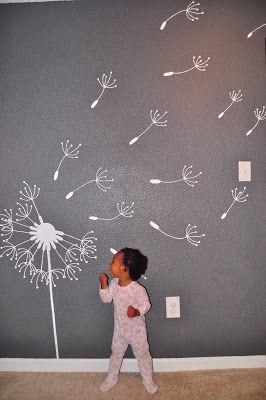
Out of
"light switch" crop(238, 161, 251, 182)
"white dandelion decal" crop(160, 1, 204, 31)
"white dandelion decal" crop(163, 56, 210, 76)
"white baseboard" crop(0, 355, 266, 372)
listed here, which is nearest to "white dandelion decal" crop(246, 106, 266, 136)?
"light switch" crop(238, 161, 251, 182)

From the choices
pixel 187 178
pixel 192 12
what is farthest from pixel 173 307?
pixel 192 12

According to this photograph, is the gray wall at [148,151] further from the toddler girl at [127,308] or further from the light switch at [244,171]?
the toddler girl at [127,308]

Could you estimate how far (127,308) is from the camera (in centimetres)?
184

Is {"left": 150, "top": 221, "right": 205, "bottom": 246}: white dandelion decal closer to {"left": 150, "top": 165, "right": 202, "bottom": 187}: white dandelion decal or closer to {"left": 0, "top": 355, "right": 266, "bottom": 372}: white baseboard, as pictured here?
{"left": 150, "top": 165, "right": 202, "bottom": 187}: white dandelion decal

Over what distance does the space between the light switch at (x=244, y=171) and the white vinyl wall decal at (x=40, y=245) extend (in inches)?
36.6

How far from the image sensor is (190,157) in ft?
6.32

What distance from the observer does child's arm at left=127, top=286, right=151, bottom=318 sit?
1733 millimetres

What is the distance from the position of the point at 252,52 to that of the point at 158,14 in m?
0.57

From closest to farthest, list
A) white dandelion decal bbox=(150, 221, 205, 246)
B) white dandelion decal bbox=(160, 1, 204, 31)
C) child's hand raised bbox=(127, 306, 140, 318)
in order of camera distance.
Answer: child's hand raised bbox=(127, 306, 140, 318), white dandelion decal bbox=(160, 1, 204, 31), white dandelion decal bbox=(150, 221, 205, 246)

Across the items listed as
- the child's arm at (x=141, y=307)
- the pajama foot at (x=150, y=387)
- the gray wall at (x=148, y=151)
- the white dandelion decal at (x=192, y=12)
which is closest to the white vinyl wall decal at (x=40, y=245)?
the gray wall at (x=148, y=151)

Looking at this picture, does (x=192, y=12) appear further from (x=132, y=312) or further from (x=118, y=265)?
(x=132, y=312)

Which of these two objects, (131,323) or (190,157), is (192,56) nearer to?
(190,157)

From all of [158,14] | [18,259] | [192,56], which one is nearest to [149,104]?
[192,56]

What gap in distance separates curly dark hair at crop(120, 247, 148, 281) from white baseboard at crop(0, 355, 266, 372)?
2.06 ft
